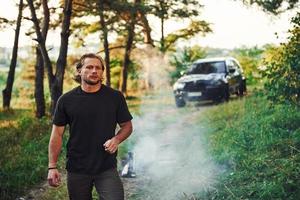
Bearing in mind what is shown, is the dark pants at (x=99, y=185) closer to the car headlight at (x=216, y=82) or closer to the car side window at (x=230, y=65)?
the car headlight at (x=216, y=82)

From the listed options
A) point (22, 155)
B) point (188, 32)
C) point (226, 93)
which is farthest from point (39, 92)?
point (188, 32)

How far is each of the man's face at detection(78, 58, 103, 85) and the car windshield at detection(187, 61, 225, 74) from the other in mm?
15624

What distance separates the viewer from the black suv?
19.1 m

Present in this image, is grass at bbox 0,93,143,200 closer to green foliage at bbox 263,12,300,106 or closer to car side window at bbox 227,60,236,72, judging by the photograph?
green foliage at bbox 263,12,300,106

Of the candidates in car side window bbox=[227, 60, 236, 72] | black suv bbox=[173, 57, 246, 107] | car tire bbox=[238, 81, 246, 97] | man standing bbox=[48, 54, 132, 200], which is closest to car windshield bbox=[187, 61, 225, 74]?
black suv bbox=[173, 57, 246, 107]

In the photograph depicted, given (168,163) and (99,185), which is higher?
(99,185)

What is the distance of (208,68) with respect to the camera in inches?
795

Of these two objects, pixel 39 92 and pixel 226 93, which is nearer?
pixel 39 92

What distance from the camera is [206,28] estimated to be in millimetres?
29203

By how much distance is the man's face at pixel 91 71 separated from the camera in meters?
4.52

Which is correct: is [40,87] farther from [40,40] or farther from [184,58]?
[184,58]

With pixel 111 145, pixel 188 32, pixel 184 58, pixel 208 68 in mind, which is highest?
pixel 188 32

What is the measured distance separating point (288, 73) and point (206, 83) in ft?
31.9

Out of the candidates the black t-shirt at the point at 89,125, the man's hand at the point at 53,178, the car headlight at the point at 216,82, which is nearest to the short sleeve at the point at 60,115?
the black t-shirt at the point at 89,125
